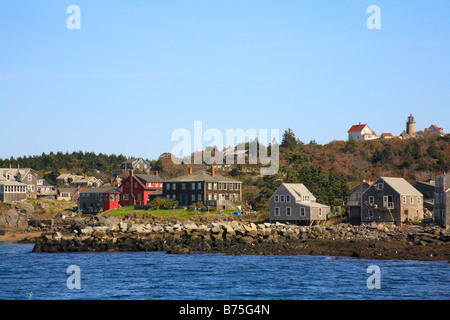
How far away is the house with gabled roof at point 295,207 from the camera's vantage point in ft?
205

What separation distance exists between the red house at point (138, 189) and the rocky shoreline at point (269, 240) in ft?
111

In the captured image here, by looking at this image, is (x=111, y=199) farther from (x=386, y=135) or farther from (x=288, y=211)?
(x=386, y=135)

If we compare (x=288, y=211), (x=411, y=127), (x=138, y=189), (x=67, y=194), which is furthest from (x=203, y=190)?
(x=411, y=127)

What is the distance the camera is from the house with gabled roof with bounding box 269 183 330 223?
205 feet

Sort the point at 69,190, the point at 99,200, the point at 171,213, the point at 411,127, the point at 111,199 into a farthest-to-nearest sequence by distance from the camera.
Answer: the point at 411,127 → the point at 69,190 → the point at 99,200 → the point at 111,199 → the point at 171,213

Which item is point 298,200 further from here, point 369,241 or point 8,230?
point 8,230

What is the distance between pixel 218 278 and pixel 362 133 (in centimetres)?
11019

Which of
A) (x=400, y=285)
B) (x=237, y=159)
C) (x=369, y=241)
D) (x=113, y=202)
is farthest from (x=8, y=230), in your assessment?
(x=237, y=159)

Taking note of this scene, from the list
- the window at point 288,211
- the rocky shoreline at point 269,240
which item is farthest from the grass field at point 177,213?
the rocky shoreline at point 269,240

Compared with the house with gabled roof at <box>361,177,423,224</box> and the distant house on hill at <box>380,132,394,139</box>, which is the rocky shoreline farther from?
the distant house on hill at <box>380,132,394,139</box>

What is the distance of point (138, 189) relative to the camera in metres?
91.8

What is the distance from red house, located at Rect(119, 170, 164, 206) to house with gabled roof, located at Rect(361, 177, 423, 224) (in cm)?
3880

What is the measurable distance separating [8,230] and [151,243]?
28.6 meters
